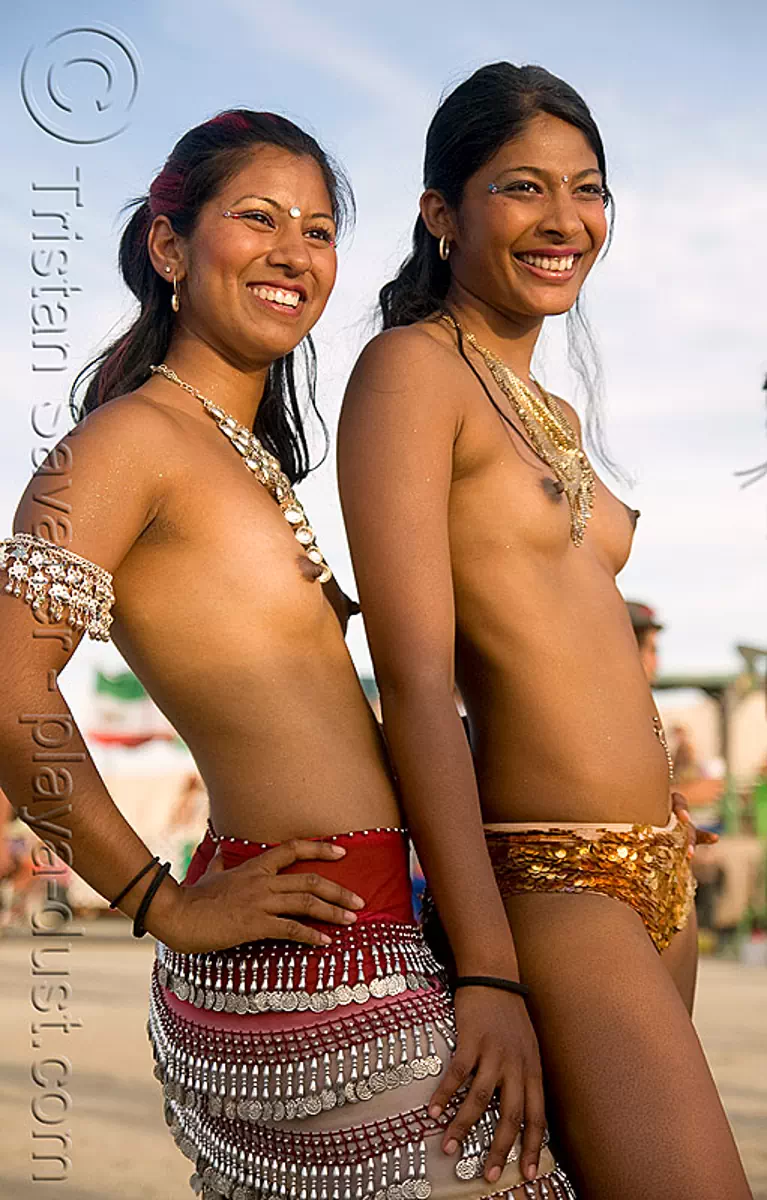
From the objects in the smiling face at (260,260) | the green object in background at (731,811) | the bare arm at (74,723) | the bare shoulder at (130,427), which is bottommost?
the green object in background at (731,811)

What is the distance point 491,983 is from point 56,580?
3.08 ft

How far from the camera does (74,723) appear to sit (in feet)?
7.93

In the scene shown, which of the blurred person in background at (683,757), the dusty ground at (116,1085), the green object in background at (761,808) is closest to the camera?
the dusty ground at (116,1085)

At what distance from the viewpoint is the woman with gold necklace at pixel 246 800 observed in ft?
7.64

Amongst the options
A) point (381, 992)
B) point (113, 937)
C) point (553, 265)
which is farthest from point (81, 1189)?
point (113, 937)

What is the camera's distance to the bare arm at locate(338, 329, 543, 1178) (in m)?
2.34

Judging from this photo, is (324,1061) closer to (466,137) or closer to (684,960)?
(684,960)

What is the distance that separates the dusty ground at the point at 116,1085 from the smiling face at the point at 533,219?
181 cm

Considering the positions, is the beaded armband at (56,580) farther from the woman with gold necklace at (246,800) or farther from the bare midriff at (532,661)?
the bare midriff at (532,661)

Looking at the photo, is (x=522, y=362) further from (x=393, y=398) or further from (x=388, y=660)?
(x=388, y=660)

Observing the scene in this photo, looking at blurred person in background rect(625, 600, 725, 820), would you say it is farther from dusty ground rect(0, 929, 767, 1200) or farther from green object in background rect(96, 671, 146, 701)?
green object in background rect(96, 671, 146, 701)

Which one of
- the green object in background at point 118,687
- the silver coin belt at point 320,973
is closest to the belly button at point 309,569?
the silver coin belt at point 320,973

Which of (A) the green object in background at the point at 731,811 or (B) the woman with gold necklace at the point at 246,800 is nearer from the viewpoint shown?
(B) the woman with gold necklace at the point at 246,800

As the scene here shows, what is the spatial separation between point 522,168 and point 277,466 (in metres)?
0.73
